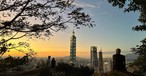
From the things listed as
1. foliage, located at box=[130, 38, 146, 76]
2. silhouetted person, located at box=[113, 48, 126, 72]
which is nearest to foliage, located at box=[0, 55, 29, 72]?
silhouetted person, located at box=[113, 48, 126, 72]

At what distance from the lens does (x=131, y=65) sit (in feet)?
91.6

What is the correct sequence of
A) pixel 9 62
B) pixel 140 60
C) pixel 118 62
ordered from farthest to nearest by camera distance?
pixel 140 60 → pixel 9 62 → pixel 118 62

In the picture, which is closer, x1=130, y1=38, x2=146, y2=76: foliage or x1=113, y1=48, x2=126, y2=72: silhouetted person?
x1=113, y1=48, x2=126, y2=72: silhouetted person

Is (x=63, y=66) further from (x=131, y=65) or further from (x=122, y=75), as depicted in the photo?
(x=122, y=75)

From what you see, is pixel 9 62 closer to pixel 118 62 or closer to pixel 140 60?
pixel 118 62

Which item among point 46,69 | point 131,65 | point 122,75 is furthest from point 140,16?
point 122,75

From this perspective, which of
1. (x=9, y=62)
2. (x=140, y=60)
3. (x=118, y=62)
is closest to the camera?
(x=118, y=62)

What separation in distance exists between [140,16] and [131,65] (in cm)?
511

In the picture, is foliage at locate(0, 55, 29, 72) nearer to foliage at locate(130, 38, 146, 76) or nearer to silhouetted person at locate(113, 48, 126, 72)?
silhouetted person at locate(113, 48, 126, 72)

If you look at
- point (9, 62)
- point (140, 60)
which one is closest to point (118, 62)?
point (9, 62)

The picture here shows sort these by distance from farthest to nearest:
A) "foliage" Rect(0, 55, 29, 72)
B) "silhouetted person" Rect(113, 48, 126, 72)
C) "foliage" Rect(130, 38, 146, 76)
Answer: "foliage" Rect(130, 38, 146, 76)
"foliage" Rect(0, 55, 29, 72)
"silhouetted person" Rect(113, 48, 126, 72)

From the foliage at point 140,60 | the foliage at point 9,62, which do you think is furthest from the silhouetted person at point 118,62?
the foliage at point 140,60

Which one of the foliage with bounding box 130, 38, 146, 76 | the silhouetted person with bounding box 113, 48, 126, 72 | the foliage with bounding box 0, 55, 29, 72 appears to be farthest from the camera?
the foliage with bounding box 130, 38, 146, 76

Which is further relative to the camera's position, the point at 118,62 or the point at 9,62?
the point at 9,62
